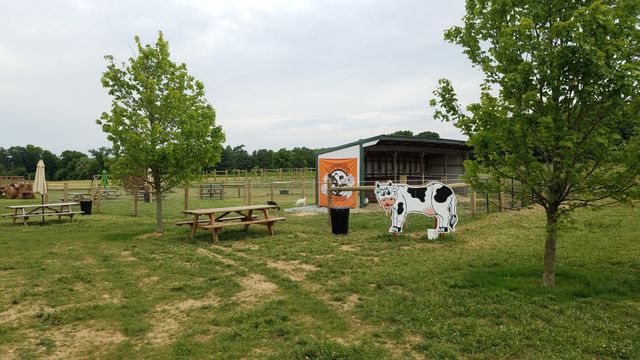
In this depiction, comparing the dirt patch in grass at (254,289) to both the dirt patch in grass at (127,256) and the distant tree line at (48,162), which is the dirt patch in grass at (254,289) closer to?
the dirt patch in grass at (127,256)

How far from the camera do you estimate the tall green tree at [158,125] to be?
1057cm

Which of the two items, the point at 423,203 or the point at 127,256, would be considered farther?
the point at 423,203

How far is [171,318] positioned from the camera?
182 inches

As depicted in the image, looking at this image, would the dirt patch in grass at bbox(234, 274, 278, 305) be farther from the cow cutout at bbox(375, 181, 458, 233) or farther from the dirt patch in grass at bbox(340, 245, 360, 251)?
the cow cutout at bbox(375, 181, 458, 233)

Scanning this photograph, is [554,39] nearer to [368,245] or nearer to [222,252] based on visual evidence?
[368,245]

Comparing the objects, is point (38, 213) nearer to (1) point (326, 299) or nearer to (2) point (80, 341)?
(2) point (80, 341)

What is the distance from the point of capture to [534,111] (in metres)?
5.12

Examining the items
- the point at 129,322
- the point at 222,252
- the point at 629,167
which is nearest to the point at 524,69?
the point at 629,167

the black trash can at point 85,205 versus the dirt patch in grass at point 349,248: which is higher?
the black trash can at point 85,205

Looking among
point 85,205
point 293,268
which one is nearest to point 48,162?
point 85,205

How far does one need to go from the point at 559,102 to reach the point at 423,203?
463 cm

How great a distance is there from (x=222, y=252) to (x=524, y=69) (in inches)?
238

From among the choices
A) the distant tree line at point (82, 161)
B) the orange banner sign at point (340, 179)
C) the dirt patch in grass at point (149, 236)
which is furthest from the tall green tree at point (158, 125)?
the distant tree line at point (82, 161)

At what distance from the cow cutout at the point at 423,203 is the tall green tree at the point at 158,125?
15.1 ft
